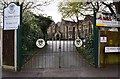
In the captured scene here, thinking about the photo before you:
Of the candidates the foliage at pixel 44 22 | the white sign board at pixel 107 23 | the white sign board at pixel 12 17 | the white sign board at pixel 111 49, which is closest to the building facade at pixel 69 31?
the foliage at pixel 44 22

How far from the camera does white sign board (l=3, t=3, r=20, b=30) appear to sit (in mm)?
9828

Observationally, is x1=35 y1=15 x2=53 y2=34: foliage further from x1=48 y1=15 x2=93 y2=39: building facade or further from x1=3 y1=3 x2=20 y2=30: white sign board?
x1=3 y1=3 x2=20 y2=30: white sign board

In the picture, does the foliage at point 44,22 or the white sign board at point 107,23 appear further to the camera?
the foliage at point 44,22

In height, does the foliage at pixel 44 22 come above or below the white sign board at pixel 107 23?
above

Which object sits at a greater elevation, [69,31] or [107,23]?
[107,23]

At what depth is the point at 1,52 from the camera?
10.5 m

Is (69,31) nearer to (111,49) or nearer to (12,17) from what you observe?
(111,49)

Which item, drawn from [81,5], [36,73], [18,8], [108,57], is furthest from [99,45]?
[81,5]

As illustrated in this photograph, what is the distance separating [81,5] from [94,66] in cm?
995

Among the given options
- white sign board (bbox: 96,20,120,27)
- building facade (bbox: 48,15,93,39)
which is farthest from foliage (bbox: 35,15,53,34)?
white sign board (bbox: 96,20,120,27)

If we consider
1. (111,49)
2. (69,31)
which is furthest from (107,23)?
(69,31)

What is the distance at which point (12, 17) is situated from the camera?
1002 centimetres

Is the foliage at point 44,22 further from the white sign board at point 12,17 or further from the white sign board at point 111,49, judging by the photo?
the white sign board at point 111,49

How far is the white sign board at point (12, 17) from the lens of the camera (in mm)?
9828
